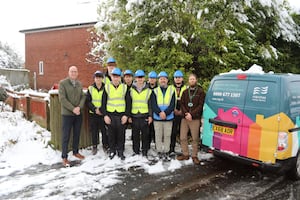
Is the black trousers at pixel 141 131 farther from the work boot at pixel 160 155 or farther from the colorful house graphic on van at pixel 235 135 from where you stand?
the colorful house graphic on van at pixel 235 135

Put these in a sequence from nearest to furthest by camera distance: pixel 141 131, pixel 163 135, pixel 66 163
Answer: pixel 66 163 → pixel 141 131 → pixel 163 135

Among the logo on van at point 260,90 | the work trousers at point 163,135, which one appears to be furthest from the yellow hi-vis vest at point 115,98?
the logo on van at point 260,90

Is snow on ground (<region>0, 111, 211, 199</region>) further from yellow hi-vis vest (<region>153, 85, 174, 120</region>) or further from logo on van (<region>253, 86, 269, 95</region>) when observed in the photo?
logo on van (<region>253, 86, 269, 95</region>)

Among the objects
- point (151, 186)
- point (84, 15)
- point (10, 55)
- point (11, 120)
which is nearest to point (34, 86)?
point (10, 55)

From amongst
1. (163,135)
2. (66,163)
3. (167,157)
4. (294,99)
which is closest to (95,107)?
(66,163)

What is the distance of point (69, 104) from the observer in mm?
5898

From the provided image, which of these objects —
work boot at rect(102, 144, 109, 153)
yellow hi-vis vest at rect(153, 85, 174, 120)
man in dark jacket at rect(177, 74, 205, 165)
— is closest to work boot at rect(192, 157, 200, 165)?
man in dark jacket at rect(177, 74, 205, 165)

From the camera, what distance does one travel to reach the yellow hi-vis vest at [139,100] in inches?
250

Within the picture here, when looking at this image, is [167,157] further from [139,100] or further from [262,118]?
[262,118]

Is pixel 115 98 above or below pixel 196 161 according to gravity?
above

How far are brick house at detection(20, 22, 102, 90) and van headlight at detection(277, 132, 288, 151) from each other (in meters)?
19.1

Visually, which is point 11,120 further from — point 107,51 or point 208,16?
point 208,16

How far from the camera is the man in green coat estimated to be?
5.91 metres

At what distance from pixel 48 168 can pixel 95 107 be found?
157 cm
